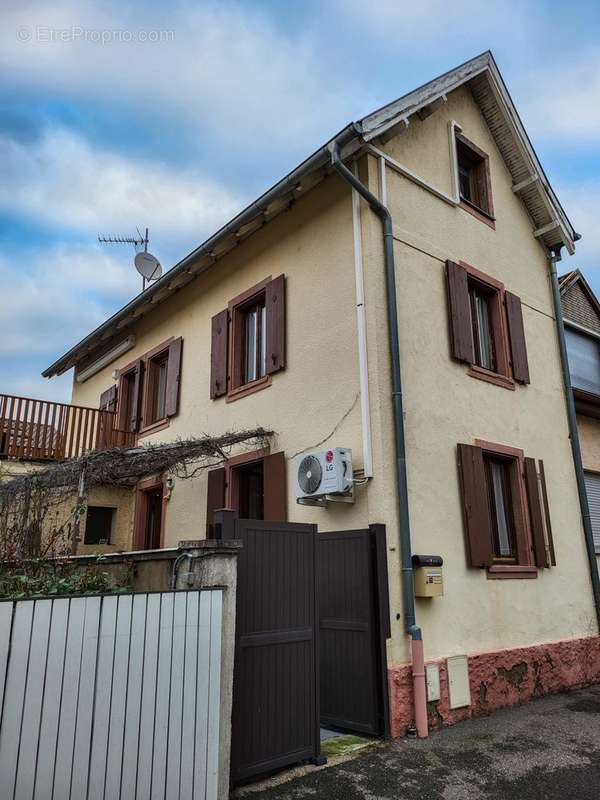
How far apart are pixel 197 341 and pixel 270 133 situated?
11.8ft

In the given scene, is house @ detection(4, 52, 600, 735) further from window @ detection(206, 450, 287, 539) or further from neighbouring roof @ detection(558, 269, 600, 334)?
neighbouring roof @ detection(558, 269, 600, 334)

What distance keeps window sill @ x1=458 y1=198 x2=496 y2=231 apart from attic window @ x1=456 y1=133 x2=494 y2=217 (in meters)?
0.10

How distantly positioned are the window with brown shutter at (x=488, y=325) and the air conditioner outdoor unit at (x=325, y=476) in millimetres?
2625

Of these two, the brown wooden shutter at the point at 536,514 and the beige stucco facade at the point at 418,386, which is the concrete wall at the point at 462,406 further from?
the brown wooden shutter at the point at 536,514

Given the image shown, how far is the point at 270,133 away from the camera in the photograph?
9367 millimetres

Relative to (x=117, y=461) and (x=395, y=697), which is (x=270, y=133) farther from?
(x=395, y=697)

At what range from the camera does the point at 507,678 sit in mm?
6746

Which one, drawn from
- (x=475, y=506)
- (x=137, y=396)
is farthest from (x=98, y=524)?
(x=475, y=506)

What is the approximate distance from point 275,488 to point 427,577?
222 cm

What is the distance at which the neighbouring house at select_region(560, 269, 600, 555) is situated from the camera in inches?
384

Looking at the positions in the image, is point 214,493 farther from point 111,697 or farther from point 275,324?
point 111,697

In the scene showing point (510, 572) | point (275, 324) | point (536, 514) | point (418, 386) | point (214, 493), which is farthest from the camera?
point (214, 493)

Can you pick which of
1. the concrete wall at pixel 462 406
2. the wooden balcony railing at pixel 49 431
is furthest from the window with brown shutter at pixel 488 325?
the wooden balcony railing at pixel 49 431

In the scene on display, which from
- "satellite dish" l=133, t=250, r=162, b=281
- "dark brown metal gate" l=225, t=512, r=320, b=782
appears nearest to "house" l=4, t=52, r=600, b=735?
"dark brown metal gate" l=225, t=512, r=320, b=782
